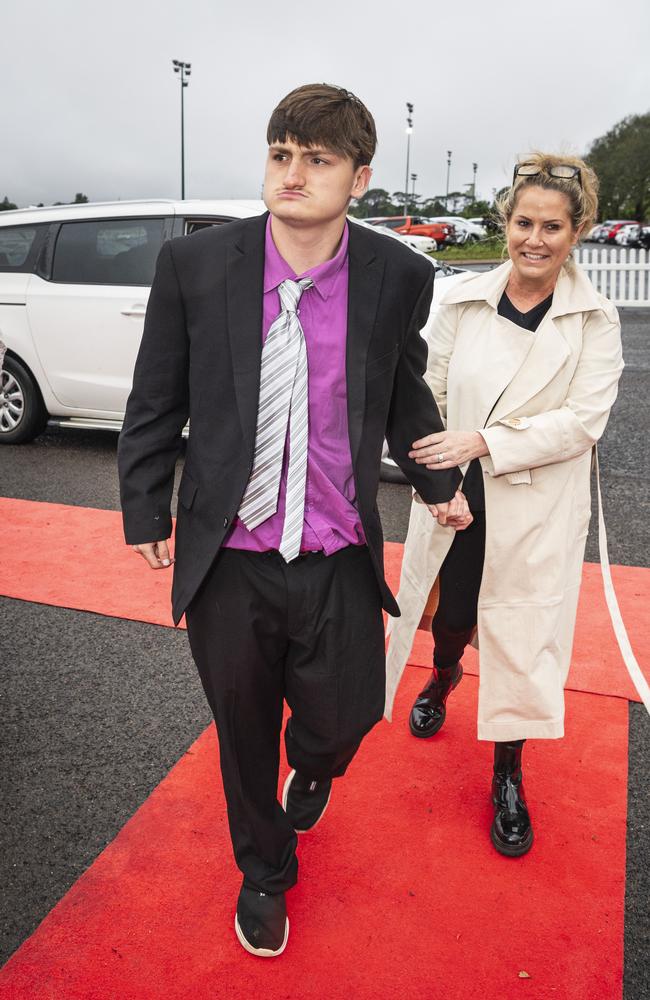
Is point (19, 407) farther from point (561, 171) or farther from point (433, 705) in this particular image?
point (561, 171)

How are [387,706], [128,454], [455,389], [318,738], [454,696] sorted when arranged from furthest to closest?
[454,696] < [387,706] < [455,389] < [318,738] < [128,454]

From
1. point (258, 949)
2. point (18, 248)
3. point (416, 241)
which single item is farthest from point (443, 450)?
point (416, 241)

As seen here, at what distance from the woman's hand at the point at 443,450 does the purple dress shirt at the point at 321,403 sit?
0.30 meters

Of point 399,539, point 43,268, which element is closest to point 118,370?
point 43,268

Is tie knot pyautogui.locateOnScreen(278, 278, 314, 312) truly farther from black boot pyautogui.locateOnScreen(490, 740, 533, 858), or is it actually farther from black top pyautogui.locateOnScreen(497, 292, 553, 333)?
black boot pyautogui.locateOnScreen(490, 740, 533, 858)

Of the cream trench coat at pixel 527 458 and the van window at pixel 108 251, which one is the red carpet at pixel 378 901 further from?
the van window at pixel 108 251

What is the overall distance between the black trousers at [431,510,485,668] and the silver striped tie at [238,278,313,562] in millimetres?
915

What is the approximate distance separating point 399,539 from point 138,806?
110 inches

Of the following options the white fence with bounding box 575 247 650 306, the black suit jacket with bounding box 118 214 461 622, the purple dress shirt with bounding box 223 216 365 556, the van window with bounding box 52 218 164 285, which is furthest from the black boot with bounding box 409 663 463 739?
the white fence with bounding box 575 247 650 306

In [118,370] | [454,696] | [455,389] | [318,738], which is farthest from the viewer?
[118,370]

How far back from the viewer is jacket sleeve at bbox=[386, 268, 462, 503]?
212 centimetres

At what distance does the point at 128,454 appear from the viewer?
6.60 feet

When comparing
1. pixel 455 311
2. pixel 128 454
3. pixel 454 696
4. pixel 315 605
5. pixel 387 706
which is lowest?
pixel 454 696

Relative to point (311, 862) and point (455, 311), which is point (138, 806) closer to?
point (311, 862)
